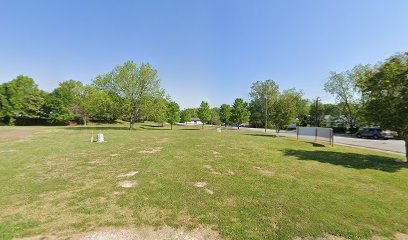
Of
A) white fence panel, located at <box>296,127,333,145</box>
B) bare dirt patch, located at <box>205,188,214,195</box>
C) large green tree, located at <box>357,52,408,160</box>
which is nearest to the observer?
bare dirt patch, located at <box>205,188,214,195</box>

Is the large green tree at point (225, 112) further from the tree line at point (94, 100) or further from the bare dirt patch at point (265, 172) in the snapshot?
the bare dirt patch at point (265, 172)

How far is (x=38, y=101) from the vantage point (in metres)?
47.1

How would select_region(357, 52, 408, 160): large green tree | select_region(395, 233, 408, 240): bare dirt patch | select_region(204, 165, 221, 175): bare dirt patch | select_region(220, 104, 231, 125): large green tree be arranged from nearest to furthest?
1. select_region(395, 233, 408, 240): bare dirt patch
2. select_region(204, 165, 221, 175): bare dirt patch
3. select_region(357, 52, 408, 160): large green tree
4. select_region(220, 104, 231, 125): large green tree

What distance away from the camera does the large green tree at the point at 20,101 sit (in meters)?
44.3

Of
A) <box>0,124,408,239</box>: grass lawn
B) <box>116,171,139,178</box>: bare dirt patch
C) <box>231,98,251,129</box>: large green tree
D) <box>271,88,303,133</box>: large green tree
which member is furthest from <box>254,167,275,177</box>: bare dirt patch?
<box>231,98,251,129</box>: large green tree

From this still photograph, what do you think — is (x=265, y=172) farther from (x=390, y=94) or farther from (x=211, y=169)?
(x=390, y=94)

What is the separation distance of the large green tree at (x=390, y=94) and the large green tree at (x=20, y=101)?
63.5 m

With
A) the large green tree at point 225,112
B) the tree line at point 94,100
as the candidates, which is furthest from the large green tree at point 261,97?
the tree line at point 94,100

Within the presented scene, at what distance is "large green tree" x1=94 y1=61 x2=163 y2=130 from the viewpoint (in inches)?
1236

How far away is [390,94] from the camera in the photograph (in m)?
10.7

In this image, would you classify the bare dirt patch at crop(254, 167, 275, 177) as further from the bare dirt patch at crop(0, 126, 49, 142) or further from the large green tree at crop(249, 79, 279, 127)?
the large green tree at crop(249, 79, 279, 127)

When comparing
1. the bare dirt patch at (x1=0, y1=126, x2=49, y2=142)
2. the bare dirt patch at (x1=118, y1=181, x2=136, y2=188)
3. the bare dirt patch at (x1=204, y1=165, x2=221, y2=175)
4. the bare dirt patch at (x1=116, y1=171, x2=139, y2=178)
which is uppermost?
the bare dirt patch at (x1=0, y1=126, x2=49, y2=142)

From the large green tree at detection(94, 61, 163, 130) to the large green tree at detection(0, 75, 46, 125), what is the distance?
27361mm

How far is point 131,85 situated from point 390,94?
105 feet
